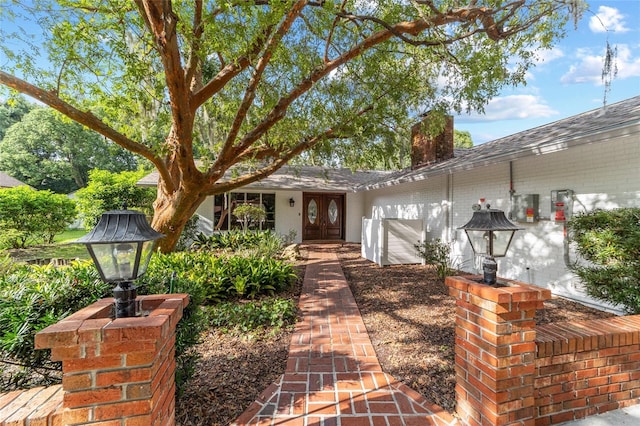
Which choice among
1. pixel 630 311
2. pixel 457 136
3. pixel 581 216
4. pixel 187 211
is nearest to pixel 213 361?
pixel 187 211

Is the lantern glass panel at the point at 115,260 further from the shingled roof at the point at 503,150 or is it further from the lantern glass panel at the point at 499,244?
the shingled roof at the point at 503,150

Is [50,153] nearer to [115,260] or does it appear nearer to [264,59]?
[264,59]

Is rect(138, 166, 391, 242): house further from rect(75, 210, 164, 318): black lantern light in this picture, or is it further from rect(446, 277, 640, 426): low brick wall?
rect(75, 210, 164, 318): black lantern light

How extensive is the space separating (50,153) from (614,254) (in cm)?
4053

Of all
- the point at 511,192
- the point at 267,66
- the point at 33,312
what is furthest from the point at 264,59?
the point at 511,192

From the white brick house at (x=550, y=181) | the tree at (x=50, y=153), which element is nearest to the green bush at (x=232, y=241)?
the white brick house at (x=550, y=181)

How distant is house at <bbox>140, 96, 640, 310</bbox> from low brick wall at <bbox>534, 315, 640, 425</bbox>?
2.86 m

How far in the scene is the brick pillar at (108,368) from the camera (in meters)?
1.40

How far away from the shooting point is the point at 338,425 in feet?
7.25

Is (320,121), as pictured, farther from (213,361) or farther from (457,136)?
(457,136)

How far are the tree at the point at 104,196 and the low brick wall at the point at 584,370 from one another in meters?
11.7

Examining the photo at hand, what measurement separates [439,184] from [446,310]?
5143 mm

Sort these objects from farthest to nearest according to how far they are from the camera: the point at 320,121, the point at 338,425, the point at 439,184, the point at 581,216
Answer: the point at 439,184 → the point at 320,121 → the point at 581,216 → the point at 338,425

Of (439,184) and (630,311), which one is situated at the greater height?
(439,184)
